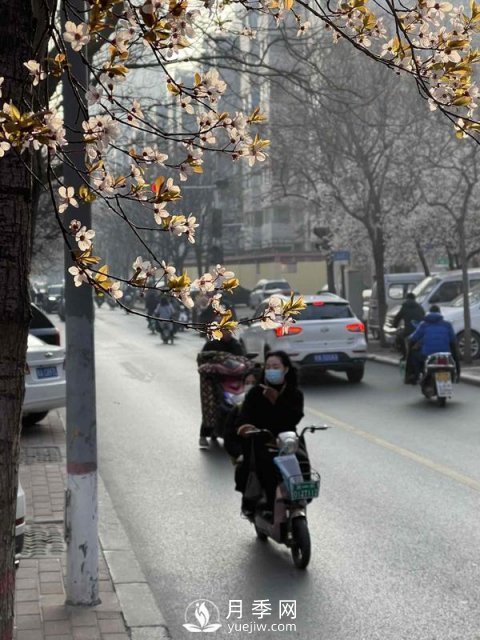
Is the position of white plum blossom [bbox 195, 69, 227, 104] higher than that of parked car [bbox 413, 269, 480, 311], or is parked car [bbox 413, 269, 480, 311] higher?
white plum blossom [bbox 195, 69, 227, 104]

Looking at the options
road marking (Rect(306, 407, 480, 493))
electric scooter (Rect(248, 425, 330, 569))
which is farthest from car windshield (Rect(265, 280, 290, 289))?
electric scooter (Rect(248, 425, 330, 569))

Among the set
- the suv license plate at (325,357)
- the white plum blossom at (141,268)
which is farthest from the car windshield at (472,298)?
the white plum blossom at (141,268)

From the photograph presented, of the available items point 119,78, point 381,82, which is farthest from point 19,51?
point 381,82

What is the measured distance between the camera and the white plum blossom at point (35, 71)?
10.2ft

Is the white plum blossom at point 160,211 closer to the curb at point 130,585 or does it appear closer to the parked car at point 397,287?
the curb at point 130,585

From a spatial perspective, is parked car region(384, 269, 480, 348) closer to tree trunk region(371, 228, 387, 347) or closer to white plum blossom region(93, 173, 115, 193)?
tree trunk region(371, 228, 387, 347)

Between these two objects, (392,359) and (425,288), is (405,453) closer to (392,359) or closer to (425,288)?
→ (392,359)

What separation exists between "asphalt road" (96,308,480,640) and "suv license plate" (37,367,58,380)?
1.14 meters

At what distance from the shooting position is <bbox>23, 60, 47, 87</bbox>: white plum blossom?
311 cm

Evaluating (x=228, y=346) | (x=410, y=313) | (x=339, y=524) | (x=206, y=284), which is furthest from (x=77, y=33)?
(x=410, y=313)

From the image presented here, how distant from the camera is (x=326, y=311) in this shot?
72.8ft

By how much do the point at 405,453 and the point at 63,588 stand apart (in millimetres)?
6587

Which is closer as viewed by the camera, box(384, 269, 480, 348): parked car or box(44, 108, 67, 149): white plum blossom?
box(44, 108, 67, 149): white plum blossom

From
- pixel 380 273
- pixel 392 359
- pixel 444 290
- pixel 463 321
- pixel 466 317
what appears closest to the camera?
pixel 466 317
